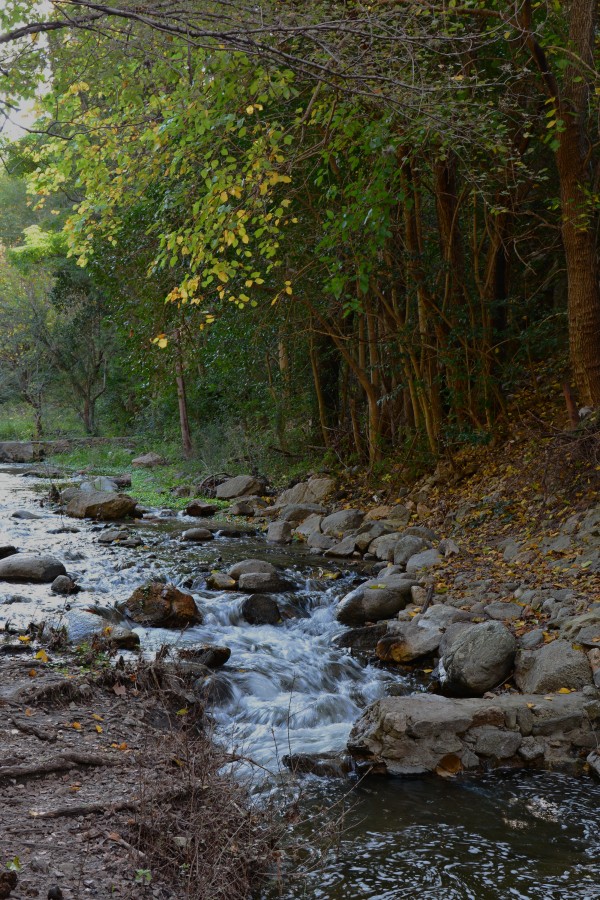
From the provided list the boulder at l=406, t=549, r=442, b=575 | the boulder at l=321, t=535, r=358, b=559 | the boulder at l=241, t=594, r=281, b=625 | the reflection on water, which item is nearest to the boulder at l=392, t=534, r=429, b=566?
the boulder at l=406, t=549, r=442, b=575

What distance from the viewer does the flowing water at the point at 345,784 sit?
3.81m

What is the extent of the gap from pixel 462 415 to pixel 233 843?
8.92 meters

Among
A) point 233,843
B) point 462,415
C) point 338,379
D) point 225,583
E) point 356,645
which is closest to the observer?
point 233,843

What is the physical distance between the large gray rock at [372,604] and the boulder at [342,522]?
355cm

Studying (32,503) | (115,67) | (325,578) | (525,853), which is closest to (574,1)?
(115,67)

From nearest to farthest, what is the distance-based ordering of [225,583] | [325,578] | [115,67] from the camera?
[115,67]
[225,583]
[325,578]

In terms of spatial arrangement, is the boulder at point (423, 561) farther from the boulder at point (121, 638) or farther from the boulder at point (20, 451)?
the boulder at point (20, 451)

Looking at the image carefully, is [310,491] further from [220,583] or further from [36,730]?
[36,730]

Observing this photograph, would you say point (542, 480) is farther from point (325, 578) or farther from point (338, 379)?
point (338, 379)

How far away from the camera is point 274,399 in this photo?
Result: 17094mm

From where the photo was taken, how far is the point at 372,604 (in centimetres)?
803

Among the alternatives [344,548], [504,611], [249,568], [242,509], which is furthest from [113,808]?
[242,509]

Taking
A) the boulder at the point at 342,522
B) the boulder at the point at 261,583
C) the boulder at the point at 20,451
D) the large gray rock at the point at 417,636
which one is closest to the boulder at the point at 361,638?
the large gray rock at the point at 417,636

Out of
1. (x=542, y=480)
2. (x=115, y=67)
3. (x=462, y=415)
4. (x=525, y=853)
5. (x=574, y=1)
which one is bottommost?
(x=525, y=853)
